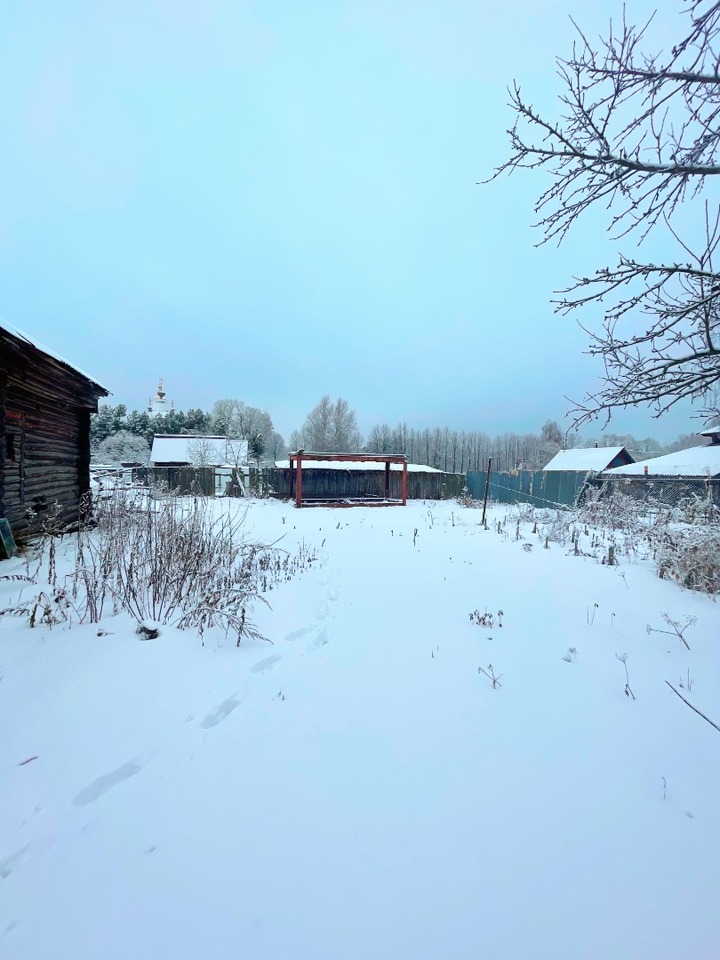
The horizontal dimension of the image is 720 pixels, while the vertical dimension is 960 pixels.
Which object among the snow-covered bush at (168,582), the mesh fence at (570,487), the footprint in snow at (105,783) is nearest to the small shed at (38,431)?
the snow-covered bush at (168,582)

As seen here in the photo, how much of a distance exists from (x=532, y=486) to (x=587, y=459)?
804cm

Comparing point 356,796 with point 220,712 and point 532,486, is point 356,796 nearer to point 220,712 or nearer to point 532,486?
point 220,712

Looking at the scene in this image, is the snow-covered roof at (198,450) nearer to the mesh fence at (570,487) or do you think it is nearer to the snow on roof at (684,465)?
the mesh fence at (570,487)

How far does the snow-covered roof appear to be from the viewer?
86.7 ft

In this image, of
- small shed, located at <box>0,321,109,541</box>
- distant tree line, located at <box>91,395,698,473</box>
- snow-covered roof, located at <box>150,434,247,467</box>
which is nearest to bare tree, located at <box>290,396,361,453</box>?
distant tree line, located at <box>91,395,698,473</box>

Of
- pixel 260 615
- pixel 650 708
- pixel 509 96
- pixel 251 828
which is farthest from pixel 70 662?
pixel 509 96

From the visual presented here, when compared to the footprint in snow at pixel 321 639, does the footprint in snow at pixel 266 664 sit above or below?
above

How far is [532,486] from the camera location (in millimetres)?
22219

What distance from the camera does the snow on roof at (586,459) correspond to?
2630cm

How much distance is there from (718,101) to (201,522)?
15.9 feet

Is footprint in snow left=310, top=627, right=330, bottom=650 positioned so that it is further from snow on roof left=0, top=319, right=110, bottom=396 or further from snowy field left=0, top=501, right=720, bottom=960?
snow on roof left=0, top=319, right=110, bottom=396

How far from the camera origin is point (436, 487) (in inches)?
952

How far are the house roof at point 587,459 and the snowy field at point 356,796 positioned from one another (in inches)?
1013

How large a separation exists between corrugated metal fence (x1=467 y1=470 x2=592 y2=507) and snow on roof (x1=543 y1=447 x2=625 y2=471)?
5.46 meters
